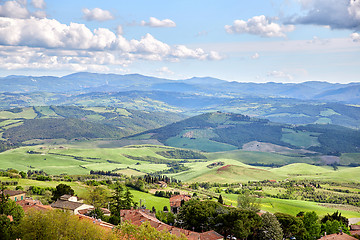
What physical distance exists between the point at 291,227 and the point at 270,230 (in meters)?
8.74

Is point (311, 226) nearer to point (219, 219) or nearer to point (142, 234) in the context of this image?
point (219, 219)

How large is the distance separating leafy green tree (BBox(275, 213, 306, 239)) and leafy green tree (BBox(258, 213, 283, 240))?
5480 millimetres

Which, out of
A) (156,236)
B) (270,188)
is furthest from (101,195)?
(270,188)

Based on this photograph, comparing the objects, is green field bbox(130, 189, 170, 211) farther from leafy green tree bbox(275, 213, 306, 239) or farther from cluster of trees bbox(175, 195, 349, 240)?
leafy green tree bbox(275, 213, 306, 239)

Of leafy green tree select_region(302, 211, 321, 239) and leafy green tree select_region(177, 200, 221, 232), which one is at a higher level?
leafy green tree select_region(177, 200, 221, 232)

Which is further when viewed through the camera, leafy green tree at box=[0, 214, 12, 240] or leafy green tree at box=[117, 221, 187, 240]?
leafy green tree at box=[0, 214, 12, 240]

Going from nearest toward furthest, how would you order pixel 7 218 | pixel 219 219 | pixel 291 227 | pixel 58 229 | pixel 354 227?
pixel 58 229, pixel 7 218, pixel 219 219, pixel 291 227, pixel 354 227

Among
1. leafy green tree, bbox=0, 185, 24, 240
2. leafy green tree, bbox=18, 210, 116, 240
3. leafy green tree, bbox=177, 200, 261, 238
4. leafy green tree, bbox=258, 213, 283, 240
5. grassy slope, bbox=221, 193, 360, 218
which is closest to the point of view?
leafy green tree, bbox=18, 210, 116, 240

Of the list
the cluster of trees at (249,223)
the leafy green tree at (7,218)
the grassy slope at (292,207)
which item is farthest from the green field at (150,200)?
the leafy green tree at (7,218)

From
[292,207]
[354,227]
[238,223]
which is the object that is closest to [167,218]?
[238,223]

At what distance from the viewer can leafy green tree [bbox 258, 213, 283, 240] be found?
264 ft

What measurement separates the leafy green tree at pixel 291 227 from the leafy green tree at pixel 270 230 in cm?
548

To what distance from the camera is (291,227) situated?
86688 mm

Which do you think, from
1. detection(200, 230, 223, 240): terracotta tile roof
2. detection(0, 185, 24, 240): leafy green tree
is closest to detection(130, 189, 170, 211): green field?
detection(200, 230, 223, 240): terracotta tile roof
